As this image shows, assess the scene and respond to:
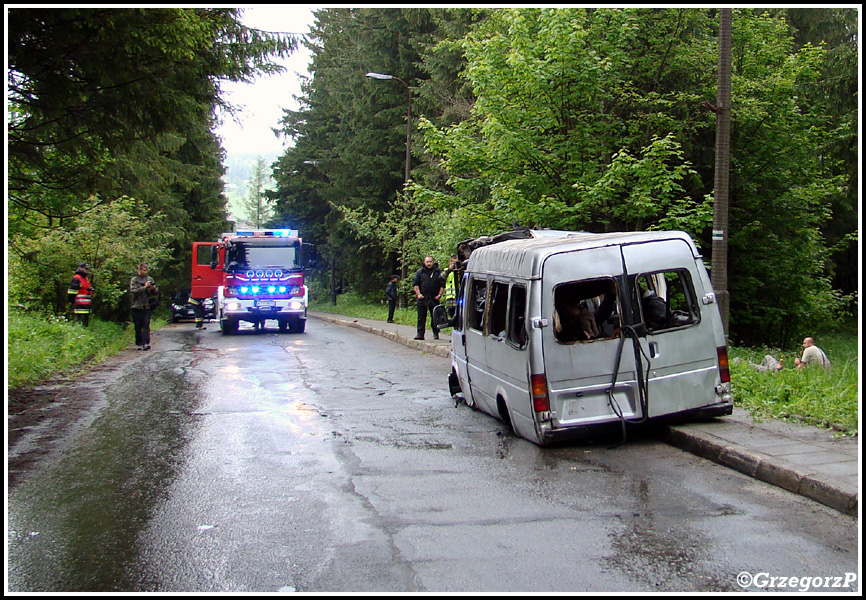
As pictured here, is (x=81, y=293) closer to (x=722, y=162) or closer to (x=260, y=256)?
(x=260, y=256)

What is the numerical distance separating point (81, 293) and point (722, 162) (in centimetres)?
1379

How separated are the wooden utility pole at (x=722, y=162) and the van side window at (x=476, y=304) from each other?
4.19 metres

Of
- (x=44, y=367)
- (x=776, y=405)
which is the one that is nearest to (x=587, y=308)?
(x=776, y=405)

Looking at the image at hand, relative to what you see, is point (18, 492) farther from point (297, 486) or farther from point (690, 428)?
point (690, 428)

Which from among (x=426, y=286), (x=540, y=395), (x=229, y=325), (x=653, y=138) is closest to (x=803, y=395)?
(x=540, y=395)

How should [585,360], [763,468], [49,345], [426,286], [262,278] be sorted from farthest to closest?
[262,278] → [426,286] → [49,345] → [585,360] → [763,468]

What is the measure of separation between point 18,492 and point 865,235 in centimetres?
699

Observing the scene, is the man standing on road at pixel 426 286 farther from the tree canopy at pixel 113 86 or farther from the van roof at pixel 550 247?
the van roof at pixel 550 247

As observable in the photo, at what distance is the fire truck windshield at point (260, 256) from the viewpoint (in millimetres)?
24094

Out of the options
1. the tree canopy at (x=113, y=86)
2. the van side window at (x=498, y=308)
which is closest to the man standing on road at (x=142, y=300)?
the tree canopy at (x=113, y=86)

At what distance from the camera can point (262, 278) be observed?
78.7 ft

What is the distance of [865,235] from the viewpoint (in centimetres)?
661

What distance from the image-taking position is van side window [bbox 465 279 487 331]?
29.7 ft

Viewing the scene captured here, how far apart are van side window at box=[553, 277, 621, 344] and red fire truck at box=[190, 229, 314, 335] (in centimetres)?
1688
